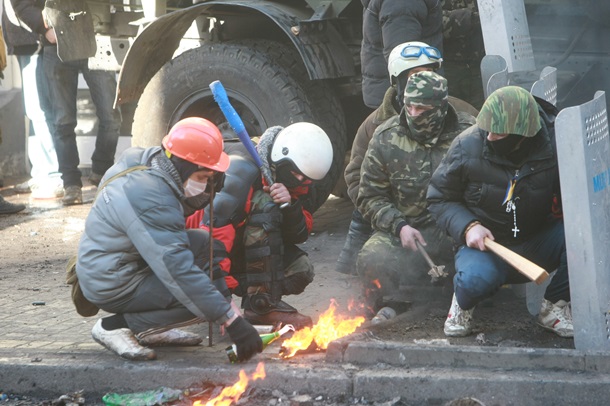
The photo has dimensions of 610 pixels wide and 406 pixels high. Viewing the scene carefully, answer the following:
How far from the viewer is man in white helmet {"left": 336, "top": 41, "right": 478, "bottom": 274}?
20.1ft

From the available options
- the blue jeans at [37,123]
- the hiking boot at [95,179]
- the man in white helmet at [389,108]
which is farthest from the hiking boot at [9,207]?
the man in white helmet at [389,108]

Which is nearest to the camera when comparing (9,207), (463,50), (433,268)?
(433,268)

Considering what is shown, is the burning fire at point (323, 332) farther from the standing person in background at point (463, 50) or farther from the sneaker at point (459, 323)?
the standing person in background at point (463, 50)

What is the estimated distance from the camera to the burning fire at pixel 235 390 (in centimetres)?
469

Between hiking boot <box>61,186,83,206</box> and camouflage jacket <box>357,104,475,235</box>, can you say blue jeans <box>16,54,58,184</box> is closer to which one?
hiking boot <box>61,186,83,206</box>

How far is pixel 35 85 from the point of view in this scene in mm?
10727

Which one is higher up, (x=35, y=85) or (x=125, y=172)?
(x=35, y=85)

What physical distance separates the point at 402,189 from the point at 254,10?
265 centimetres

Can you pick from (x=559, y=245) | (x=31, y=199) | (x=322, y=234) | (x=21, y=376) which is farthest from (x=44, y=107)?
(x=559, y=245)

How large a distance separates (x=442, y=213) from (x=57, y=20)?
17.6 ft

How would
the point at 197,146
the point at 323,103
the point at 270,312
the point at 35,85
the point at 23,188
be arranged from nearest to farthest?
the point at 197,146, the point at 270,312, the point at 323,103, the point at 35,85, the point at 23,188

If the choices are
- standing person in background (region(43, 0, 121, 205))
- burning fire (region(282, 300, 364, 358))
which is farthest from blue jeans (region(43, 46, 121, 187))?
burning fire (region(282, 300, 364, 358))

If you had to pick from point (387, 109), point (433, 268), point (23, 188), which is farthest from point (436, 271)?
point (23, 188)

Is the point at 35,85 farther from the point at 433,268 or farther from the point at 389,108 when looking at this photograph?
the point at 433,268
